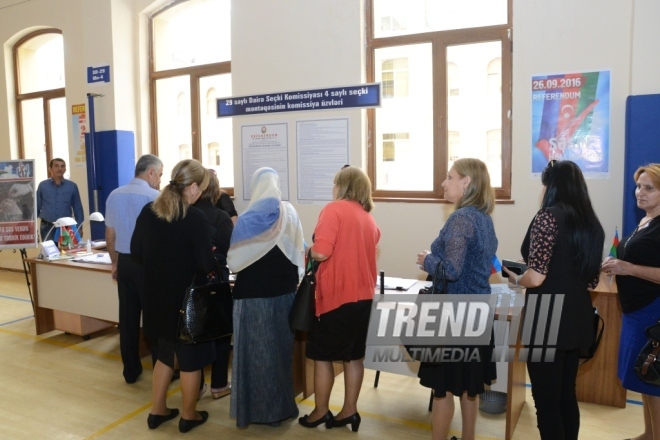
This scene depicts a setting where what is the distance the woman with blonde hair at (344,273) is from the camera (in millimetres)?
2543

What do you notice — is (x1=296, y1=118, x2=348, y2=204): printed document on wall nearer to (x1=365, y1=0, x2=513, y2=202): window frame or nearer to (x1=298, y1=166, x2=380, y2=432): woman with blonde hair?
(x1=365, y1=0, x2=513, y2=202): window frame

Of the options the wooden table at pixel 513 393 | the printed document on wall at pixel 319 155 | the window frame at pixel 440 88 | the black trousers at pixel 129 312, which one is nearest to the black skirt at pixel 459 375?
the wooden table at pixel 513 393

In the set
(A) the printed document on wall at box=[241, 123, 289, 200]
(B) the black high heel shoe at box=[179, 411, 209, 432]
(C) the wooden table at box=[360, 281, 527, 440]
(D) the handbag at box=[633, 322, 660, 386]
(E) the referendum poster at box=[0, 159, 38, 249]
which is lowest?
(B) the black high heel shoe at box=[179, 411, 209, 432]

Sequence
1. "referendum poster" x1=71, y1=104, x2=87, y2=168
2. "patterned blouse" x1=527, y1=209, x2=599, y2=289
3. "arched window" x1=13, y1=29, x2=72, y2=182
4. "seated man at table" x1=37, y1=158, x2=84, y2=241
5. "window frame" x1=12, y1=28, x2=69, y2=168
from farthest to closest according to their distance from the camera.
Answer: "arched window" x1=13, y1=29, x2=72, y2=182 → "window frame" x1=12, y1=28, x2=69, y2=168 → "referendum poster" x1=71, y1=104, x2=87, y2=168 → "seated man at table" x1=37, y1=158, x2=84, y2=241 → "patterned blouse" x1=527, y1=209, x2=599, y2=289

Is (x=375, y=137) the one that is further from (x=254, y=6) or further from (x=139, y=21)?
(x=139, y=21)

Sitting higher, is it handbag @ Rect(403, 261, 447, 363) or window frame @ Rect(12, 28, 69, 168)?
window frame @ Rect(12, 28, 69, 168)

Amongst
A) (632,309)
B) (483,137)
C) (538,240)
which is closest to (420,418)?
(632,309)

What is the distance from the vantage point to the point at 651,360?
2.20 metres

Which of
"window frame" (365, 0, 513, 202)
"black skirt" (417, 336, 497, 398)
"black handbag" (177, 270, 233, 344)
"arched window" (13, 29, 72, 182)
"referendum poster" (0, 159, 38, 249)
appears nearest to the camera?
"black skirt" (417, 336, 497, 398)

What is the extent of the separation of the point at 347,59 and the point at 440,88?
94 cm

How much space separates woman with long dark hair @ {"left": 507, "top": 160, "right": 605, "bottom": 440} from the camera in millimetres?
1979

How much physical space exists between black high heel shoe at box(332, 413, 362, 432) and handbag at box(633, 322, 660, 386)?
55.7 inches

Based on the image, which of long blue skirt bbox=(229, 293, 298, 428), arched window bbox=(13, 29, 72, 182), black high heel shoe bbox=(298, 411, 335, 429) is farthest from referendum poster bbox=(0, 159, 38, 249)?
black high heel shoe bbox=(298, 411, 335, 429)

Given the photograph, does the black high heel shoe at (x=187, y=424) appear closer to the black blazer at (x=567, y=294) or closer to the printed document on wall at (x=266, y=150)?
the black blazer at (x=567, y=294)
